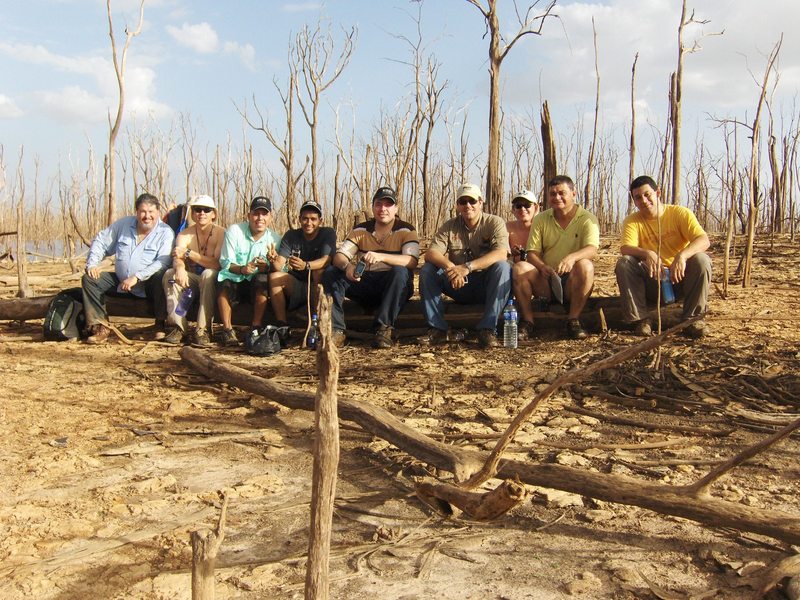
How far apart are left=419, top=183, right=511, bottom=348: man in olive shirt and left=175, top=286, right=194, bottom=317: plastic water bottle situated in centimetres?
A: 193

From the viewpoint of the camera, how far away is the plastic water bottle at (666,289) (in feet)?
15.8

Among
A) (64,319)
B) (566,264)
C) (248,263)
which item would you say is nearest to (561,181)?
(566,264)

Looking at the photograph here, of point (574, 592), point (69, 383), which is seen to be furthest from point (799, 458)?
point (69, 383)

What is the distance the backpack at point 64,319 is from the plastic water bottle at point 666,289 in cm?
462

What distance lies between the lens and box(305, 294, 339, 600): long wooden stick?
1.25 metres

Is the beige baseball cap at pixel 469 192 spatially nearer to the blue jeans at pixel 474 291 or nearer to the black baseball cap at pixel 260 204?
the blue jeans at pixel 474 291

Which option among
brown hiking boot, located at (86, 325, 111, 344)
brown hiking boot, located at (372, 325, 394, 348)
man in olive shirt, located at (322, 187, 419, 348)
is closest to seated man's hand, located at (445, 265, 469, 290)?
man in olive shirt, located at (322, 187, 419, 348)

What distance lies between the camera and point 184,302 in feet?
18.1

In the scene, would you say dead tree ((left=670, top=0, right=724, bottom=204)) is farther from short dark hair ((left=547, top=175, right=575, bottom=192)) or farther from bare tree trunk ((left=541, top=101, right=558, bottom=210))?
short dark hair ((left=547, top=175, right=575, bottom=192))

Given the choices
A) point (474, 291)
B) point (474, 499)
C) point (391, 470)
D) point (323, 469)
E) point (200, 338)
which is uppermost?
point (474, 291)

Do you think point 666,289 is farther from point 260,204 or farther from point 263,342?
point 260,204

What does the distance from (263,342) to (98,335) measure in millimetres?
1584

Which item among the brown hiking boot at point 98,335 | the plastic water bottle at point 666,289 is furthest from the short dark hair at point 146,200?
the plastic water bottle at point 666,289

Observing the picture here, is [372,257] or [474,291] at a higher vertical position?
[372,257]
